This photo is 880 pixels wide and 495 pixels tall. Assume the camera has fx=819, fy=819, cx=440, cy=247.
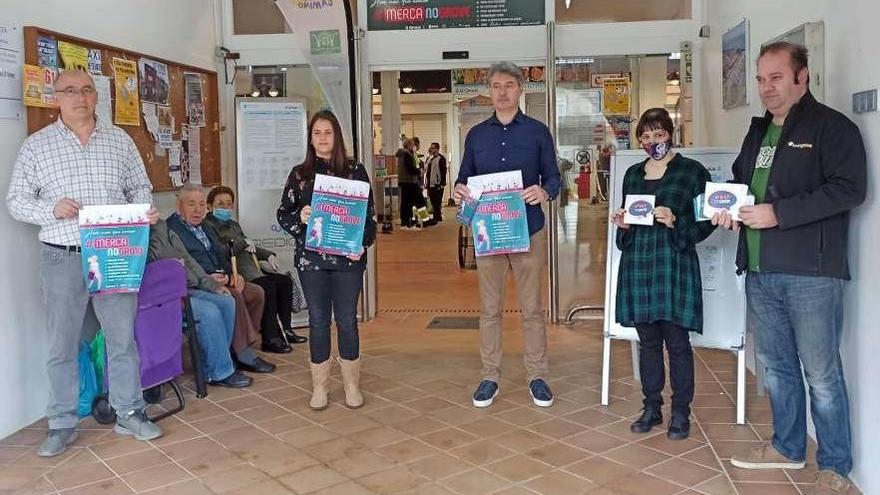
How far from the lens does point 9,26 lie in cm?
385

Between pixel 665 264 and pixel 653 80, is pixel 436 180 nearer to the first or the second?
pixel 653 80

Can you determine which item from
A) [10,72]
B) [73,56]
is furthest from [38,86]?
[73,56]

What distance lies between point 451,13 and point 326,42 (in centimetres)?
97

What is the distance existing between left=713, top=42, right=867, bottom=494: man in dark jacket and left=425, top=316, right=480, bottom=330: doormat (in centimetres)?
322

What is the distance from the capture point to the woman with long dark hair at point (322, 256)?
159 inches

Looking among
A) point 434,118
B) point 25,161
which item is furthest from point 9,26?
point 434,118

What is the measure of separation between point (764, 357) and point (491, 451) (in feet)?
3.93

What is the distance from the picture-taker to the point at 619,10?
20.2ft

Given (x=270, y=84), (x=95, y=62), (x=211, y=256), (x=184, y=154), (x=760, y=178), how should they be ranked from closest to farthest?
(x=760, y=178), (x=95, y=62), (x=211, y=256), (x=184, y=154), (x=270, y=84)

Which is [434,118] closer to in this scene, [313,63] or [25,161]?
[313,63]

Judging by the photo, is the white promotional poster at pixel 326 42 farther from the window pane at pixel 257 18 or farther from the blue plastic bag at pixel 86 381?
the blue plastic bag at pixel 86 381

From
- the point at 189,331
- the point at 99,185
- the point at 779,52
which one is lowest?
the point at 189,331

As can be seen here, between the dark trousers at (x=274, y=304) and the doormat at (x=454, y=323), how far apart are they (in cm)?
115

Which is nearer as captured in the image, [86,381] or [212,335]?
[86,381]
